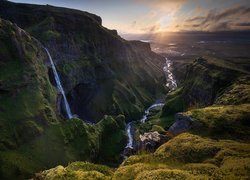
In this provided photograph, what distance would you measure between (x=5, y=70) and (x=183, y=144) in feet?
285

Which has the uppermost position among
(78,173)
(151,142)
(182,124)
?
(78,173)

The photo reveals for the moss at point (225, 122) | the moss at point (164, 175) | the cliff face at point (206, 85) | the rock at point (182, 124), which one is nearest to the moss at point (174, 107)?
the cliff face at point (206, 85)

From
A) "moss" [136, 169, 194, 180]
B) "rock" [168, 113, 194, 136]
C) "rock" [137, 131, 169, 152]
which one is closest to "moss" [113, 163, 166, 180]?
"moss" [136, 169, 194, 180]

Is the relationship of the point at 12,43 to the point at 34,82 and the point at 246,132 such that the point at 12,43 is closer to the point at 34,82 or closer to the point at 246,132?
the point at 34,82

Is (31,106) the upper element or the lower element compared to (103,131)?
upper

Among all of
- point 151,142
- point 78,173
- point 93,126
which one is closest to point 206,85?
point 93,126

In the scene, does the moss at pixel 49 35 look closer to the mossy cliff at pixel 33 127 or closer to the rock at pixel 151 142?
the mossy cliff at pixel 33 127

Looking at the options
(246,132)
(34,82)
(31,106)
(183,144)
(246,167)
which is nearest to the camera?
(246,167)

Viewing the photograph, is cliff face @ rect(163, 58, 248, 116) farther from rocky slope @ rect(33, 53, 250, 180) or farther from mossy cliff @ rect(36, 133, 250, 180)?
mossy cliff @ rect(36, 133, 250, 180)

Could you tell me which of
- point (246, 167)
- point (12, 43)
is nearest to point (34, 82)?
point (12, 43)

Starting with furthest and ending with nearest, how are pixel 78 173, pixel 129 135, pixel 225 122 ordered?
1. pixel 129 135
2. pixel 225 122
3. pixel 78 173

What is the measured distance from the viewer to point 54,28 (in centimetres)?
19412

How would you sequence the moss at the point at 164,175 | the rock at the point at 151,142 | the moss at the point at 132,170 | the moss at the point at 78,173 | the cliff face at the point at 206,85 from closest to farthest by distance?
1. the moss at the point at 164,175
2. the moss at the point at 132,170
3. the moss at the point at 78,173
4. the rock at the point at 151,142
5. the cliff face at the point at 206,85

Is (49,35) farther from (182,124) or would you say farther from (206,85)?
(182,124)
